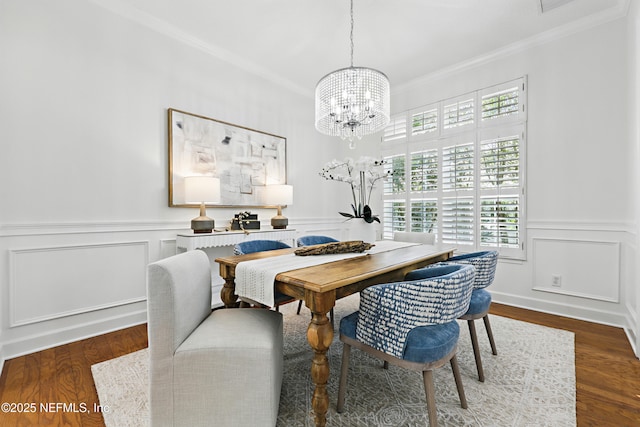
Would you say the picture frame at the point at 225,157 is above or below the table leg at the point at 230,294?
above

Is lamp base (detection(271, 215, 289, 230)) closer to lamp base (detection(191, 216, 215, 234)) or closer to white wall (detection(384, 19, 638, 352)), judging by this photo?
lamp base (detection(191, 216, 215, 234))

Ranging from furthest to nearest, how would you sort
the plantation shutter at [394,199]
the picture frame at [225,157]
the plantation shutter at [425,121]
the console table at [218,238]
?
the plantation shutter at [394,199], the plantation shutter at [425,121], the picture frame at [225,157], the console table at [218,238]

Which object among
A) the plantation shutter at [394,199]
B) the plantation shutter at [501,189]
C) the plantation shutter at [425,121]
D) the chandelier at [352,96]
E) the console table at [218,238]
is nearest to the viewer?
the chandelier at [352,96]

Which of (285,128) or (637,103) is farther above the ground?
(285,128)

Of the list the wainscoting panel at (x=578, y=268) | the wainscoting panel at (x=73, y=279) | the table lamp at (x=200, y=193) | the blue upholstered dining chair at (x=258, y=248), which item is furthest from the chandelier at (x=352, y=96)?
the wainscoting panel at (x=578, y=268)

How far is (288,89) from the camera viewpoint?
4.27 m

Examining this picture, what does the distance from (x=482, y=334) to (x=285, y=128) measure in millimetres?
3439

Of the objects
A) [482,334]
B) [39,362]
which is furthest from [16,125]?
[482,334]

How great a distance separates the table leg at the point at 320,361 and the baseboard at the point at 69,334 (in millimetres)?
2264

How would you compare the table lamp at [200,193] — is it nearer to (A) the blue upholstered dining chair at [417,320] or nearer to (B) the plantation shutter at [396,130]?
(A) the blue upholstered dining chair at [417,320]

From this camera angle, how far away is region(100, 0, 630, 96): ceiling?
2.67 metres

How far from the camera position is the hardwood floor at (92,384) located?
1516mm

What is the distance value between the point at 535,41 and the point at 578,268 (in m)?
2.48

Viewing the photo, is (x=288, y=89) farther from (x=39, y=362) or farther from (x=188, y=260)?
(x=39, y=362)
